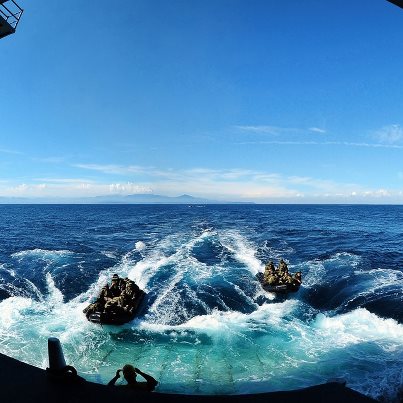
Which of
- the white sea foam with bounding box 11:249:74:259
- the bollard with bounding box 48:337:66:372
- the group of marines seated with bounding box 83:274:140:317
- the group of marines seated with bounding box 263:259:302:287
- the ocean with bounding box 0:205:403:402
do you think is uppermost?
the bollard with bounding box 48:337:66:372

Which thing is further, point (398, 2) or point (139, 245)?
point (139, 245)

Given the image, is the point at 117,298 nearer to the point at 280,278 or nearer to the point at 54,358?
the point at 280,278

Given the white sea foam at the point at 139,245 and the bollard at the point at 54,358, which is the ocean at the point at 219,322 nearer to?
the white sea foam at the point at 139,245

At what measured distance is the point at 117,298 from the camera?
74.5 ft

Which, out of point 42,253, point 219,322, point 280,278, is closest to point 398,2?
point 219,322

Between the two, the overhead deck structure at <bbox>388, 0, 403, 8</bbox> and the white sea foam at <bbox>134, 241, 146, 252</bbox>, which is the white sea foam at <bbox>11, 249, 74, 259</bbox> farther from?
the overhead deck structure at <bbox>388, 0, 403, 8</bbox>

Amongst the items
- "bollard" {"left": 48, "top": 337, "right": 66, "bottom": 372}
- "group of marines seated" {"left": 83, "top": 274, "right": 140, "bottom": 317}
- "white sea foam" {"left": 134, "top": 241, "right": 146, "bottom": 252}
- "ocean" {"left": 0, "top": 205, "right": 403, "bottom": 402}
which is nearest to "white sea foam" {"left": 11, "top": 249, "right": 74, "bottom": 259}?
"ocean" {"left": 0, "top": 205, "right": 403, "bottom": 402}

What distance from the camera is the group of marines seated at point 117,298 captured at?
2191 cm

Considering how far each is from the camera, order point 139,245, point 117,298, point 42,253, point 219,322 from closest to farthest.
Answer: point 219,322
point 117,298
point 42,253
point 139,245

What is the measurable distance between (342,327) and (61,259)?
107 ft

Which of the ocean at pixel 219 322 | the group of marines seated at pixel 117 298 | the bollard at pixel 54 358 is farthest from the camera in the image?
the group of marines seated at pixel 117 298

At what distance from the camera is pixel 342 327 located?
20.6 meters

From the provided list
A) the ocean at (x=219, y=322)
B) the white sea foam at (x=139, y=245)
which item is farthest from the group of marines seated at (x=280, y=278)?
the white sea foam at (x=139, y=245)

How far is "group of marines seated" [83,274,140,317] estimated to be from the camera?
71.9ft
